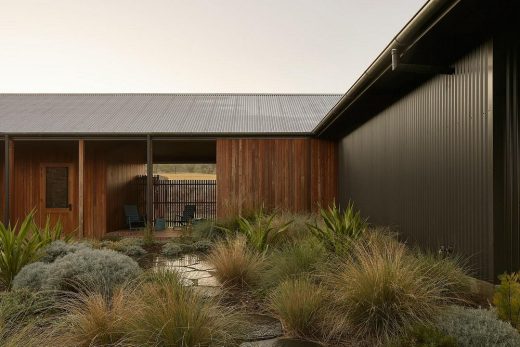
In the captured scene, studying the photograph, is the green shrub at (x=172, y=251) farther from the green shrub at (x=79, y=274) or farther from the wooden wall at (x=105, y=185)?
the wooden wall at (x=105, y=185)

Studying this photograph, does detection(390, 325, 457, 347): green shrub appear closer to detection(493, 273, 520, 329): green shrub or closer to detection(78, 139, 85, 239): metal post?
detection(493, 273, 520, 329): green shrub

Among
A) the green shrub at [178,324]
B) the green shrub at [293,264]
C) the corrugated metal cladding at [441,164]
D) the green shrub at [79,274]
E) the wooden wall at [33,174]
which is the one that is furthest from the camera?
the wooden wall at [33,174]

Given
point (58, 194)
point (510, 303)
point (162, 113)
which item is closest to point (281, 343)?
A: point (510, 303)

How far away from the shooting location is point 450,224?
14.8 ft

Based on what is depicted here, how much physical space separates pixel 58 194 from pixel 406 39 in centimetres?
1117

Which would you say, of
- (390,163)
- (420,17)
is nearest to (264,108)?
(390,163)

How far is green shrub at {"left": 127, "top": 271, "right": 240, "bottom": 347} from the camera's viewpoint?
8.41ft

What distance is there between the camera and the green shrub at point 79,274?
397cm

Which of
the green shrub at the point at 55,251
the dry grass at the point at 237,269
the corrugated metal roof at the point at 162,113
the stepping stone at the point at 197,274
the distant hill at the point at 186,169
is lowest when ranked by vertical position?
the stepping stone at the point at 197,274

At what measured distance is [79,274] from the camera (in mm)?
4082

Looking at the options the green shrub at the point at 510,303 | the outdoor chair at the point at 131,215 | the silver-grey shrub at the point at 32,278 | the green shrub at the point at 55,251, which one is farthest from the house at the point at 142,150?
the green shrub at the point at 510,303

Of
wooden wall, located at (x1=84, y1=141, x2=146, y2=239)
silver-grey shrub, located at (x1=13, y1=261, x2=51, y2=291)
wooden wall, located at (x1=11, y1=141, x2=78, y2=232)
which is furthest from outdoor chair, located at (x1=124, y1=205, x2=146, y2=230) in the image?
silver-grey shrub, located at (x1=13, y1=261, x2=51, y2=291)

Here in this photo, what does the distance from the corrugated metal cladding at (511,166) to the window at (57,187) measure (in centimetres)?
1153

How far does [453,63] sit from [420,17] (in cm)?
123
